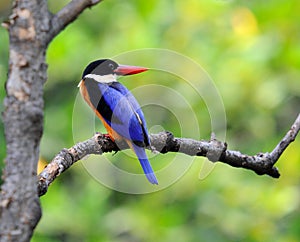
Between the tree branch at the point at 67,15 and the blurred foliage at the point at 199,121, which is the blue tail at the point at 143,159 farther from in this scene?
the tree branch at the point at 67,15

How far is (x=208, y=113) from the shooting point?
4.40 metres

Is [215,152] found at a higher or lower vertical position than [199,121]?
higher

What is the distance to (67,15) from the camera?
1.18m

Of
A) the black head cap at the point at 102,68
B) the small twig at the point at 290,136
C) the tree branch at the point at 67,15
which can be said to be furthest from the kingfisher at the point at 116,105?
the tree branch at the point at 67,15

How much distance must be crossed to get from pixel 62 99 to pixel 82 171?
1.71 feet

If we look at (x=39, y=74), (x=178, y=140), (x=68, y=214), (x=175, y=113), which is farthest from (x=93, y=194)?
(x=39, y=74)

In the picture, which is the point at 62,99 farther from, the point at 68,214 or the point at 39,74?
the point at 39,74

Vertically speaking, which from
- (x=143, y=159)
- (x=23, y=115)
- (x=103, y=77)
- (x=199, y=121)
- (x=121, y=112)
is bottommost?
(x=199, y=121)

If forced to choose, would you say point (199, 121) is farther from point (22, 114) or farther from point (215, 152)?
point (22, 114)

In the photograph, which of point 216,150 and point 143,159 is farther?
point 143,159

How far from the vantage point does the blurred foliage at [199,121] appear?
169 inches

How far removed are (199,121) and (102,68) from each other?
5.05 feet

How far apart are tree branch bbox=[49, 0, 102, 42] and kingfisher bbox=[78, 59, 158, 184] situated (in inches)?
56.6

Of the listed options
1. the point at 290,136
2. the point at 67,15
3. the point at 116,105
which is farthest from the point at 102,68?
the point at 67,15
